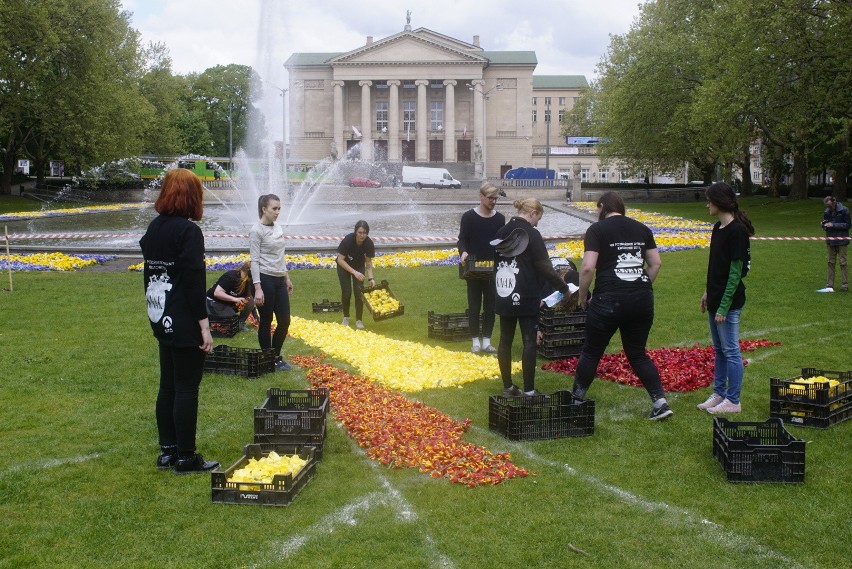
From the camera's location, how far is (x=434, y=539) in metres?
5.47

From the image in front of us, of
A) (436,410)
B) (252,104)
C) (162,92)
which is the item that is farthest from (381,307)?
(252,104)

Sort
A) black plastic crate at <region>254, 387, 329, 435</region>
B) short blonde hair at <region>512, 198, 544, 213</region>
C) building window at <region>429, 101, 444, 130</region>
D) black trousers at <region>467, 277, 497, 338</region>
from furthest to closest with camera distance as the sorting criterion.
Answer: building window at <region>429, 101, 444, 130</region>
black trousers at <region>467, 277, 497, 338</region>
short blonde hair at <region>512, 198, 544, 213</region>
black plastic crate at <region>254, 387, 329, 435</region>

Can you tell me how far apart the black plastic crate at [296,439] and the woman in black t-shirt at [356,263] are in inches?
230

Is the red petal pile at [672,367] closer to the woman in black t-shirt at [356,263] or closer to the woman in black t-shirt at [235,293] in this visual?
the woman in black t-shirt at [356,263]

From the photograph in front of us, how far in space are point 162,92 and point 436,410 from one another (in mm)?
74310

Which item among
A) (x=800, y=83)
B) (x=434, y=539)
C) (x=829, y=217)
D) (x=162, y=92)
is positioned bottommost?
(x=434, y=539)

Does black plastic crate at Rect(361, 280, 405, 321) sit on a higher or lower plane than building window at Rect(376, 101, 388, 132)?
lower

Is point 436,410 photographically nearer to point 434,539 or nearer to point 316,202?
point 434,539

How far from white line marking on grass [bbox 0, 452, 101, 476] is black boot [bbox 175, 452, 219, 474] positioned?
0.91 metres

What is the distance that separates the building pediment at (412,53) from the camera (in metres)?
99.5

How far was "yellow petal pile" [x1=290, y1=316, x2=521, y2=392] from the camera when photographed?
9.54 m

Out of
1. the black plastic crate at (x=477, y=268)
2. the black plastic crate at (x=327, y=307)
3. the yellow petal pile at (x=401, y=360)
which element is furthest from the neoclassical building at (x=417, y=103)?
the black plastic crate at (x=477, y=268)

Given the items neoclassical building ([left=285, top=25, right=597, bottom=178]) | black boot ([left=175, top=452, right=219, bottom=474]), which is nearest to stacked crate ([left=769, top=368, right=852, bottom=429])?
black boot ([left=175, top=452, right=219, bottom=474])

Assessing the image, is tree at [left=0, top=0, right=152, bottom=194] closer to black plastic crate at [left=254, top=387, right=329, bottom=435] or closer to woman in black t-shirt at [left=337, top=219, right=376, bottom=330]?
woman in black t-shirt at [left=337, top=219, right=376, bottom=330]
